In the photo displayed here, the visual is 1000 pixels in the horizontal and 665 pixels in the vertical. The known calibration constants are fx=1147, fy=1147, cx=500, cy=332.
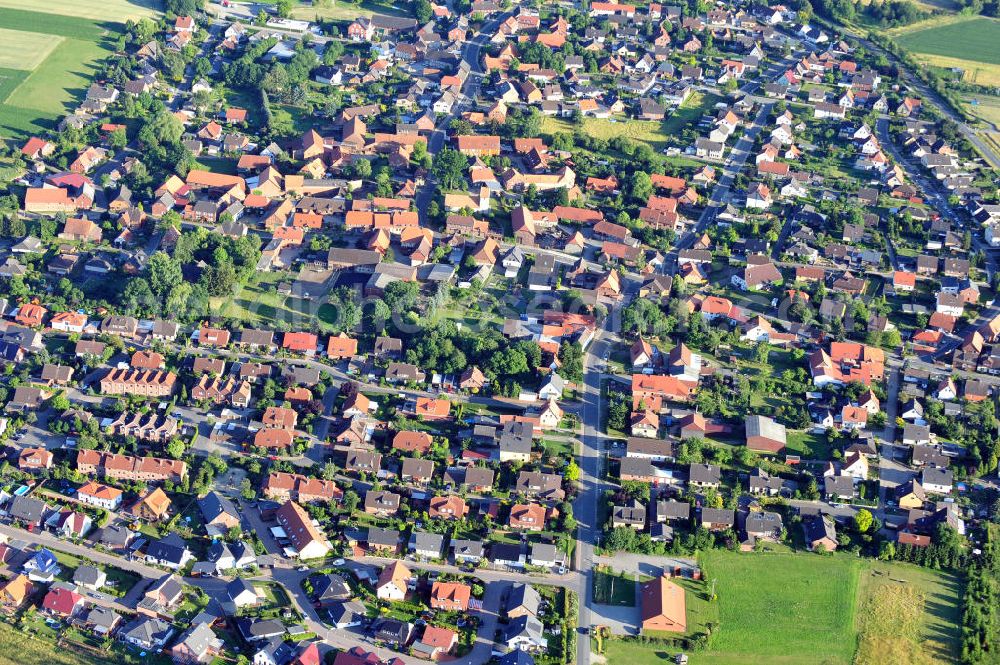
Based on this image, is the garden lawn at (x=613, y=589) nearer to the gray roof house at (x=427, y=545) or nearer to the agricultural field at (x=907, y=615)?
the gray roof house at (x=427, y=545)

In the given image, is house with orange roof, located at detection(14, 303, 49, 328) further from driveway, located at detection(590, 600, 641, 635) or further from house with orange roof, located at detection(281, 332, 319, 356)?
driveway, located at detection(590, 600, 641, 635)

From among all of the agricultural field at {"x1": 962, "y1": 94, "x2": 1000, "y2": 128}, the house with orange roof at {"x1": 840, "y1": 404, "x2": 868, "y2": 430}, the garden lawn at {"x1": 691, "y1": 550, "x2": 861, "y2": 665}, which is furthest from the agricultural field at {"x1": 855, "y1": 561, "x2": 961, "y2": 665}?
the agricultural field at {"x1": 962, "y1": 94, "x2": 1000, "y2": 128}

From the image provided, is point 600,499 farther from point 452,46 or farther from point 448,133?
point 452,46

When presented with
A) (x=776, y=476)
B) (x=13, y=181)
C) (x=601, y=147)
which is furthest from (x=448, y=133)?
A: (x=776, y=476)

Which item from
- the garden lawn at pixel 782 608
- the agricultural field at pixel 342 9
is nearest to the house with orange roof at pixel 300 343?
the garden lawn at pixel 782 608

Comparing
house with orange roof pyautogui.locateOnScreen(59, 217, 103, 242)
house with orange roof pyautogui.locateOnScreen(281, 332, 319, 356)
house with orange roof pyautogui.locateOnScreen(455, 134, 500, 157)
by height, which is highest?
house with orange roof pyautogui.locateOnScreen(455, 134, 500, 157)

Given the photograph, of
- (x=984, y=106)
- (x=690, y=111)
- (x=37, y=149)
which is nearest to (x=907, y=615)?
(x=690, y=111)
